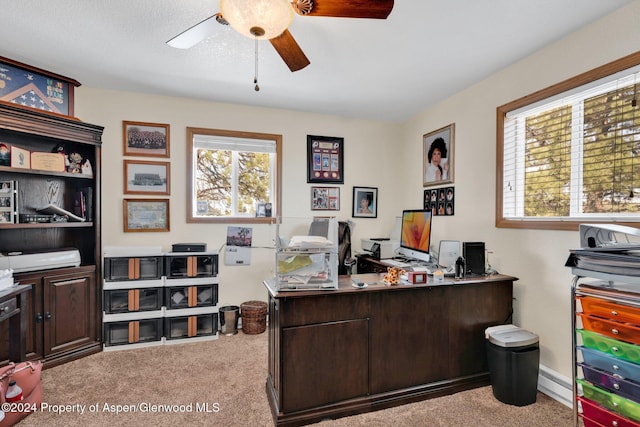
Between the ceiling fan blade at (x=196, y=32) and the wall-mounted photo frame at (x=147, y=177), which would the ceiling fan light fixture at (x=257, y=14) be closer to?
the ceiling fan blade at (x=196, y=32)

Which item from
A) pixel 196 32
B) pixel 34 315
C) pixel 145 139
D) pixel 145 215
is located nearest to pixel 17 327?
pixel 34 315

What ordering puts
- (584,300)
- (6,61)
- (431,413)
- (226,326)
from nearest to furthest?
(584,300) → (431,413) → (6,61) → (226,326)

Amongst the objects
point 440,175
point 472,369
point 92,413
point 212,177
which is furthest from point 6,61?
point 472,369

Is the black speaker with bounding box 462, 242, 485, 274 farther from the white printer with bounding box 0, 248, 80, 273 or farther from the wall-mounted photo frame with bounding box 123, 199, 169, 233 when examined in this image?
the white printer with bounding box 0, 248, 80, 273

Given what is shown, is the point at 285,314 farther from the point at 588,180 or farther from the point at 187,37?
the point at 588,180

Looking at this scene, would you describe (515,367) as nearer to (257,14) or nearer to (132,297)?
(257,14)

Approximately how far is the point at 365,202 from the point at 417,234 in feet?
4.69

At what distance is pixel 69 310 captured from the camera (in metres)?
2.83

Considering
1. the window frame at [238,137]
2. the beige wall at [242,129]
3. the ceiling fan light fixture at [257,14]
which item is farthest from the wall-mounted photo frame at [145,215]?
the ceiling fan light fixture at [257,14]

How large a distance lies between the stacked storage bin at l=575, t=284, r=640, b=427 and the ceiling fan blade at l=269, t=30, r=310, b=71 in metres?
2.10

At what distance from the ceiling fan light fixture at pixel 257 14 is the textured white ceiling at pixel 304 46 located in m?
0.57

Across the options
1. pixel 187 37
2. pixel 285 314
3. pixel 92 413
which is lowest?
pixel 92 413

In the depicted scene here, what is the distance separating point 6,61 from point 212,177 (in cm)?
190

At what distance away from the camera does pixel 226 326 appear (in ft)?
11.2
